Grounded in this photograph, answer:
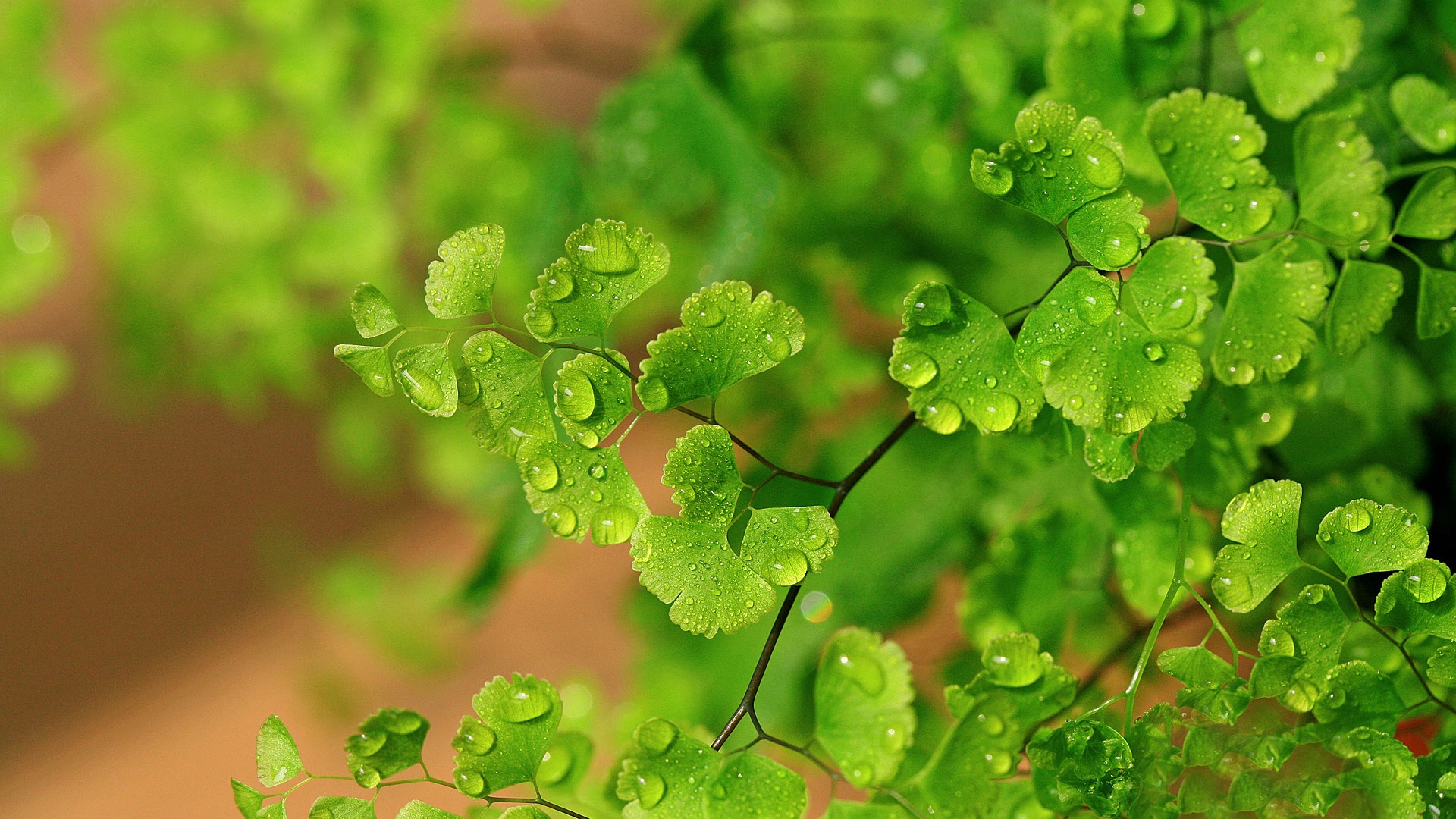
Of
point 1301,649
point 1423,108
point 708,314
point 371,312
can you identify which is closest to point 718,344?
point 708,314

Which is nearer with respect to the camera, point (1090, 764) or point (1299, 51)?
point (1090, 764)

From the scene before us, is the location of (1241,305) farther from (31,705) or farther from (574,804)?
(31,705)

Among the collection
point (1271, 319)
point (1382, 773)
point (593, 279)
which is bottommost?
point (1382, 773)

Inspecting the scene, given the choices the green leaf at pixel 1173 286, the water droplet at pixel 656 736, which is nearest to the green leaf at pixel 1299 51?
the green leaf at pixel 1173 286

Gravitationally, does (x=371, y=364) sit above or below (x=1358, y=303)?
above

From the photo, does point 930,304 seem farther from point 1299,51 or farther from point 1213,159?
point 1299,51

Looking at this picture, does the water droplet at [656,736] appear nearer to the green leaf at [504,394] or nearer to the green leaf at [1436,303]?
the green leaf at [504,394]
